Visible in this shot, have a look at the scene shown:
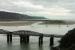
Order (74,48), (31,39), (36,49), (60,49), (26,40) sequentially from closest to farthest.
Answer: (74,48) → (60,49) → (36,49) → (26,40) → (31,39)

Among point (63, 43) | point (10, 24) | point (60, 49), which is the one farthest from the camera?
point (10, 24)

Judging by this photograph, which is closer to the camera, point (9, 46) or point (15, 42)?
point (9, 46)

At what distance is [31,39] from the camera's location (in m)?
27.3

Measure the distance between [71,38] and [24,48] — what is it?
16182 mm

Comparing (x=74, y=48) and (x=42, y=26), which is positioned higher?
(x=74, y=48)

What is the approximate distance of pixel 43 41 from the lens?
25.4m

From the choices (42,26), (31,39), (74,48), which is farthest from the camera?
(42,26)

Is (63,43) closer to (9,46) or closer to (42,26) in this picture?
(9,46)

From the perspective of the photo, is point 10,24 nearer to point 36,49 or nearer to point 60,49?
point 36,49

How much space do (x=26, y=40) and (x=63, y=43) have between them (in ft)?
55.0

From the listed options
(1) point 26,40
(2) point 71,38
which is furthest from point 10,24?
(2) point 71,38

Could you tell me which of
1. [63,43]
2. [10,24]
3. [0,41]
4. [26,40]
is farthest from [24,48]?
[63,43]

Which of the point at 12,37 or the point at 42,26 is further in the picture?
the point at 42,26

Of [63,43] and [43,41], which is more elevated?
[63,43]
